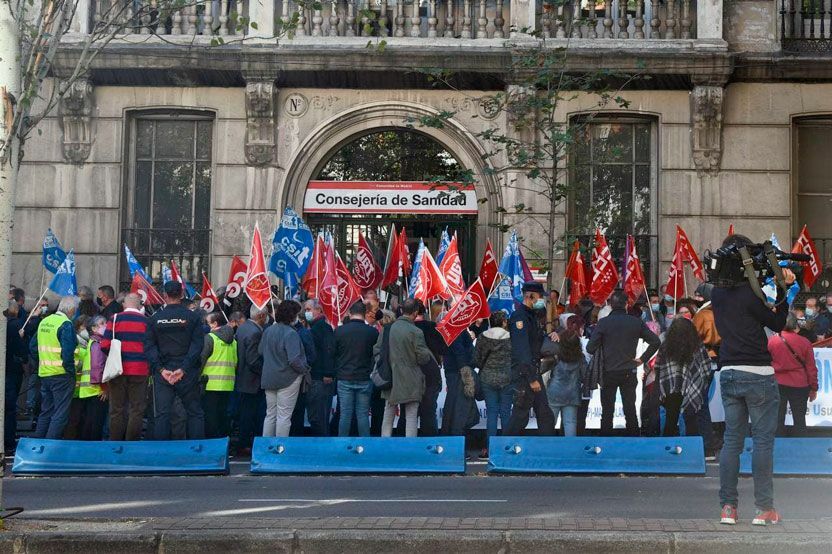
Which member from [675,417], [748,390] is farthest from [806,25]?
[748,390]

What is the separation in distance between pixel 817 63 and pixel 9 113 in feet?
50.4

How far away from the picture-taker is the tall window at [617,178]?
69.2 ft

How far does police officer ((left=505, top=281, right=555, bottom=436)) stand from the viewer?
1402 cm

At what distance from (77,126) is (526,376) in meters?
10.4

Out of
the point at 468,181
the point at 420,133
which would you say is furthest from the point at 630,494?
the point at 420,133

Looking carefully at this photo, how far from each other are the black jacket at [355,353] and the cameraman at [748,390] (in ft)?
21.3

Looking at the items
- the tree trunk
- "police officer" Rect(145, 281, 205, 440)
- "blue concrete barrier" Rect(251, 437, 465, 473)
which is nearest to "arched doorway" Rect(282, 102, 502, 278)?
"police officer" Rect(145, 281, 205, 440)

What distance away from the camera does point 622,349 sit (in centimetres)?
1413

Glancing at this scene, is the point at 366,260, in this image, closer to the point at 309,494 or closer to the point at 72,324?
the point at 72,324

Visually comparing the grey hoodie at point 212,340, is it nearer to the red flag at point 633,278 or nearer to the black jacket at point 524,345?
the black jacket at point 524,345

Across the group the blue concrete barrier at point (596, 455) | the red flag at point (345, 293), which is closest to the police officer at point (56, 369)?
the red flag at point (345, 293)

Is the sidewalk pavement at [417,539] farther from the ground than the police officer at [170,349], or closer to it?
closer to it

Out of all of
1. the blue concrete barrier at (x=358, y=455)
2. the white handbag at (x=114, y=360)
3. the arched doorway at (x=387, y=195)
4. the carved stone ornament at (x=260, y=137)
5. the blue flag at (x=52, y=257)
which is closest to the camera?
the blue concrete barrier at (x=358, y=455)

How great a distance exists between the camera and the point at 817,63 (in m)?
20.4
